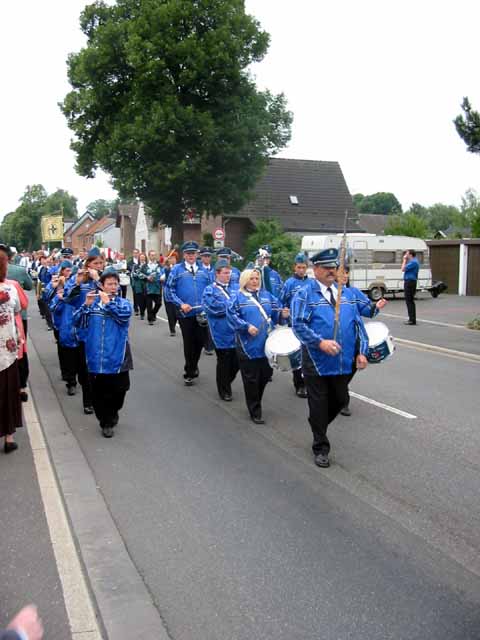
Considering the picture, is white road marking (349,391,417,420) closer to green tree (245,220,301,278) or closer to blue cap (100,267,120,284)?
blue cap (100,267,120,284)

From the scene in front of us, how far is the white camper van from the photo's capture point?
28172mm

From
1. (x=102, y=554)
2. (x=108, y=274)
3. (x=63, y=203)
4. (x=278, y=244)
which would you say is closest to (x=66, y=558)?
(x=102, y=554)

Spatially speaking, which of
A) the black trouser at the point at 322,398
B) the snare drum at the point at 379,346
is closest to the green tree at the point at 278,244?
the snare drum at the point at 379,346

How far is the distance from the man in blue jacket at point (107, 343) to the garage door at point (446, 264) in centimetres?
2658

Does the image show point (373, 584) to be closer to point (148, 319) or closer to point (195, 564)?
point (195, 564)

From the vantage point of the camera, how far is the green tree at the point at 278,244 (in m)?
34.0

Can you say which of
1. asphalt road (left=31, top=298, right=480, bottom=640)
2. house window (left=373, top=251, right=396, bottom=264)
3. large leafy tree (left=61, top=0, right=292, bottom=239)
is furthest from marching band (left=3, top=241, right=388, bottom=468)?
large leafy tree (left=61, top=0, right=292, bottom=239)

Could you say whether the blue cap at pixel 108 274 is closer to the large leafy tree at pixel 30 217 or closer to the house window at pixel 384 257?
the house window at pixel 384 257

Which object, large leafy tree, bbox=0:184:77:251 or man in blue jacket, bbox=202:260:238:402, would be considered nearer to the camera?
man in blue jacket, bbox=202:260:238:402

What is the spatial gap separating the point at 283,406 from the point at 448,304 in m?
18.2

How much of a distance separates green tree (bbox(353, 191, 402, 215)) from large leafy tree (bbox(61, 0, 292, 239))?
94887 millimetres

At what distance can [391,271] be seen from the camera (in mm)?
28734

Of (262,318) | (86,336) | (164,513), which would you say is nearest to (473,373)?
(262,318)

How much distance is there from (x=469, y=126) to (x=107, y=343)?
451 inches
